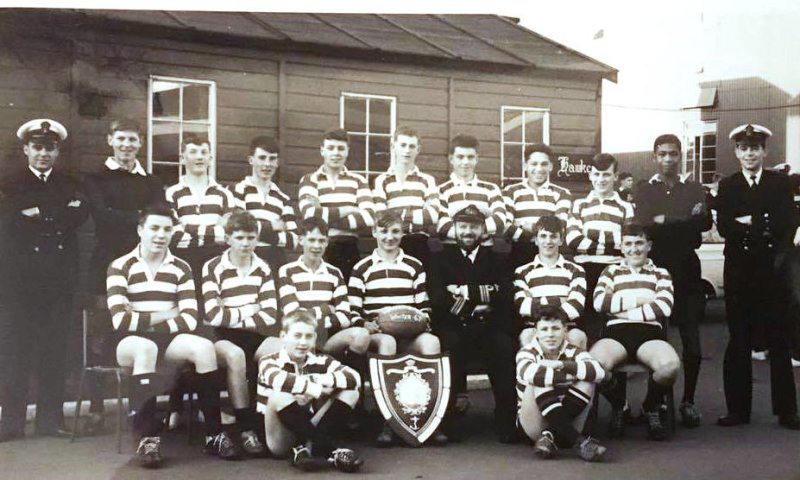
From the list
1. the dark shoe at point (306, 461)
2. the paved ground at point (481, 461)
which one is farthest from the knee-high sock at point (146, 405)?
the dark shoe at point (306, 461)

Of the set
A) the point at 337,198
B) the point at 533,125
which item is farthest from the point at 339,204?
the point at 533,125

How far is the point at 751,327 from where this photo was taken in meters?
4.46

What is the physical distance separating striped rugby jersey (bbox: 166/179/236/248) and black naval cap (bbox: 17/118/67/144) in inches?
19.9

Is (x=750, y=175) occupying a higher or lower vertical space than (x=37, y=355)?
higher

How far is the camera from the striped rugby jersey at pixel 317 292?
13.3ft

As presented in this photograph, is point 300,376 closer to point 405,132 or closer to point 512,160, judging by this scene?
point 405,132

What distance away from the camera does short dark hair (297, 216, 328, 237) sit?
4.11 metres

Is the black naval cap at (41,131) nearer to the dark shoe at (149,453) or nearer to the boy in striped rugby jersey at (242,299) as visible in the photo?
the boy in striped rugby jersey at (242,299)

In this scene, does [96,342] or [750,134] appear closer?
[96,342]

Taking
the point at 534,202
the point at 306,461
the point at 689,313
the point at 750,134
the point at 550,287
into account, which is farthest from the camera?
the point at 689,313

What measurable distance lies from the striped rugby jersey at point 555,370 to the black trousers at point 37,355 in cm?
194

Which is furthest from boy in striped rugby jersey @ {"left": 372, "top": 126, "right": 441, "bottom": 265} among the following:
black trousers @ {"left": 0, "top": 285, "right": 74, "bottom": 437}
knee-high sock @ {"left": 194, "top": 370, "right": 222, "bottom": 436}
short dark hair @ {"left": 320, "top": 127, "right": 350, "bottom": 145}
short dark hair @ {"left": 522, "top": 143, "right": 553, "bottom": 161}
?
black trousers @ {"left": 0, "top": 285, "right": 74, "bottom": 437}

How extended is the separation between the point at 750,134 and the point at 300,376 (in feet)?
7.15

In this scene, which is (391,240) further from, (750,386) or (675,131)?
(750,386)
